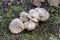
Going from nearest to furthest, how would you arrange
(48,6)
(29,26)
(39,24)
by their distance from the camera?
(29,26)
(39,24)
(48,6)

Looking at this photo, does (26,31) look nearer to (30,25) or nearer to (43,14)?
(30,25)

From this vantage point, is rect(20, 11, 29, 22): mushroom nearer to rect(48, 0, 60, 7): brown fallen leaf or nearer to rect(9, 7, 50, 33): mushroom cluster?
rect(9, 7, 50, 33): mushroom cluster

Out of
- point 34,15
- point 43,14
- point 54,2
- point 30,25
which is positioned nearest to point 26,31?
point 30,25

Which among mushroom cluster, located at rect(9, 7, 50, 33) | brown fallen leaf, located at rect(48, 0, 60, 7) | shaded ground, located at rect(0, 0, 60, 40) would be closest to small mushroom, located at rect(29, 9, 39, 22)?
mushroom cluster, located at rect(9, 7, 50, 33)

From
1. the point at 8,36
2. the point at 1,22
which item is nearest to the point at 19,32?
the point at 8,36

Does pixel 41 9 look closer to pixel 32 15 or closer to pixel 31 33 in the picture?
pixel 32 15

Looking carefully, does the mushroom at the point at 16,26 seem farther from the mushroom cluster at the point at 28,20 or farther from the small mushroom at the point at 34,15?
the small mushroom at the point at 34,15
